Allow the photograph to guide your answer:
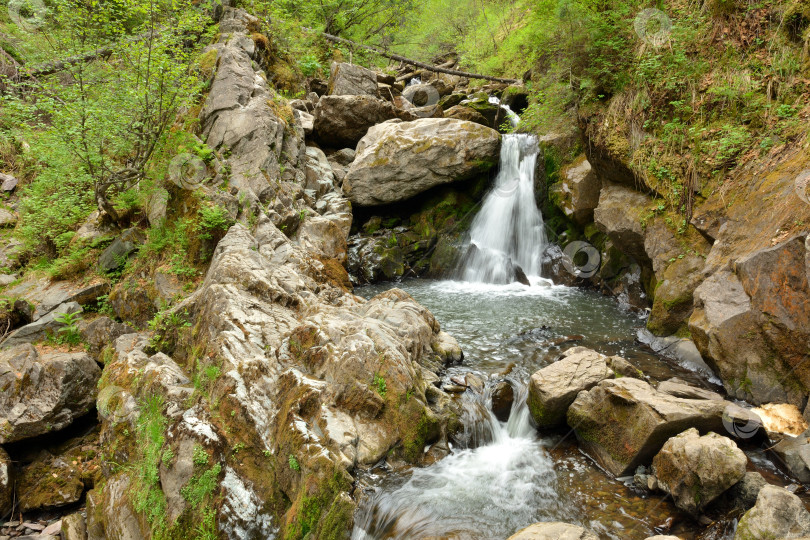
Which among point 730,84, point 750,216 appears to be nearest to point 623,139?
point 730,84

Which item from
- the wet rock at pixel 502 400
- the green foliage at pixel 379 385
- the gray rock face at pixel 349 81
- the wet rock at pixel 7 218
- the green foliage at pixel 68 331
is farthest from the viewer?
the gray rock face at pixel 349 81

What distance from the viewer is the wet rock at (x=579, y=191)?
10.5 metres

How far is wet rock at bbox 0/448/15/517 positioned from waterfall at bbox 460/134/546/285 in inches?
405

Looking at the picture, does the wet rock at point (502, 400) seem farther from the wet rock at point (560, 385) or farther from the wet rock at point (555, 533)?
the wet rock at point (555, 533)

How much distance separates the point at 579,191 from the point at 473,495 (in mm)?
8774

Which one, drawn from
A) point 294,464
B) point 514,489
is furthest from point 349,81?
point 514,489

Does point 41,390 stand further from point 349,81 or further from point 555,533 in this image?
point 349,81

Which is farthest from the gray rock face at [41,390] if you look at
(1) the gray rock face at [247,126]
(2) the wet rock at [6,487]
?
(1) the gray rock face at [247,126]

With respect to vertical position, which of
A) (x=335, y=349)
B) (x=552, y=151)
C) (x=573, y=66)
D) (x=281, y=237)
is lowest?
(x=335, y=349)

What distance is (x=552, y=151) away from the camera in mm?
11938

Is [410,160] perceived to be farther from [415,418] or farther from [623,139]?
[415,418]

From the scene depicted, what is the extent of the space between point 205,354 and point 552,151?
424 inches

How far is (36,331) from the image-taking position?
22.1 ft

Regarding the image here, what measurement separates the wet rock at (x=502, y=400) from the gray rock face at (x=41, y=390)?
591 cm
